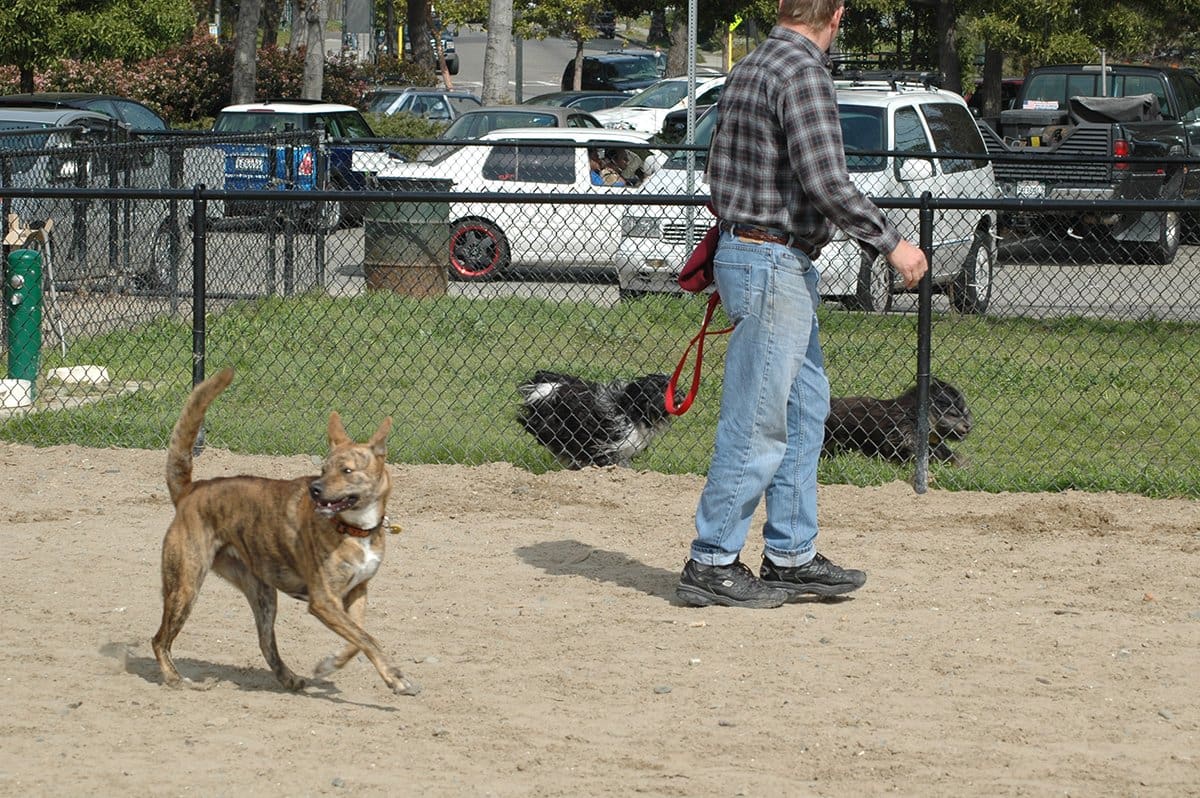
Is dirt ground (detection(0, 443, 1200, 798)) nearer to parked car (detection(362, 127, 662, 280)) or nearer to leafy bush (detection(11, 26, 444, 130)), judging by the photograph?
parked car (detection(362, 127, 662, 280))

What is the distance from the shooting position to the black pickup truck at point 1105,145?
13.7 meters

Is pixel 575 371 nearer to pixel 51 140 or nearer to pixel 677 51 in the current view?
pixel 51 140

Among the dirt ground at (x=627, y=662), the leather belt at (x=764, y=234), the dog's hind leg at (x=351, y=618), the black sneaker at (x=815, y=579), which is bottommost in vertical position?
the dirt ground at (x=627, y=662)

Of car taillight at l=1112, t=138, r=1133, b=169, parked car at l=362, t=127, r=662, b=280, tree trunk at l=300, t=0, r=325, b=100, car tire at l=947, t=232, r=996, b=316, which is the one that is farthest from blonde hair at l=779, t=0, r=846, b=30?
tree trunk at l=300, t=0, r=325, b=100

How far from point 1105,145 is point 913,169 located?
561 cm

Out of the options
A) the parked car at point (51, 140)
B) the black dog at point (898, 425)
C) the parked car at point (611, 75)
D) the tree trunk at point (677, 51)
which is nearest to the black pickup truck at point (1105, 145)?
the black dog at point (898, 425)

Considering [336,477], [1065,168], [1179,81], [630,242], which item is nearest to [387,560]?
[336,477]

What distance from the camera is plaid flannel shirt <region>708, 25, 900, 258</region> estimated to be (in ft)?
17.0

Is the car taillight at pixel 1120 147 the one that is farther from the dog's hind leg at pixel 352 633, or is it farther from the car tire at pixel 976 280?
the dog's hind leg at pixel 352 633

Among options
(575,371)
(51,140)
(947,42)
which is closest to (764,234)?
(575,371)

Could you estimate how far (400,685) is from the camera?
15.1 ft

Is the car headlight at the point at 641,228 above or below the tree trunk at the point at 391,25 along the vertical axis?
below

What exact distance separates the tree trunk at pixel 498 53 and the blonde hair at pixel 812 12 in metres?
21.4

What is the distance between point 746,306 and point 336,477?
1.67 m
